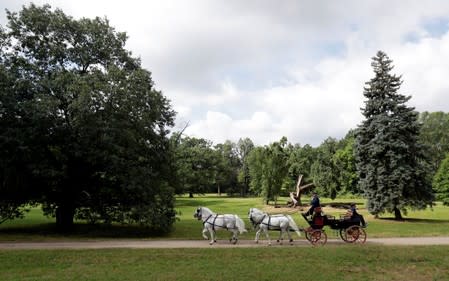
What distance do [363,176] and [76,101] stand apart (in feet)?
76.2

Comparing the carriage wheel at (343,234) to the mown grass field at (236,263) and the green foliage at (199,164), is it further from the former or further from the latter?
the green foliage at (199,164)

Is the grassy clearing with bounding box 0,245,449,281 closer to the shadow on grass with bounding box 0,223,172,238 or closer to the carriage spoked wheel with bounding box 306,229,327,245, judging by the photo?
the carriage spoked wheel with bounding box 306,229,327,245

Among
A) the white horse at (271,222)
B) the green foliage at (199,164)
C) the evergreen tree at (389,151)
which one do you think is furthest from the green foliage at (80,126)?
the green foliage at (199,164)

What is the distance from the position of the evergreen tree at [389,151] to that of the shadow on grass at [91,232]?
684 inches

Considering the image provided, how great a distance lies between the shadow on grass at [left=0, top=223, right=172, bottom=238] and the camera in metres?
22.0

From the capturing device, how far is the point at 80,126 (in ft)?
69.9

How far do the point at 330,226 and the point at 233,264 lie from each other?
5463mm

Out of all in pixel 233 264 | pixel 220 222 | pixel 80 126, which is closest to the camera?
pixel 233 264

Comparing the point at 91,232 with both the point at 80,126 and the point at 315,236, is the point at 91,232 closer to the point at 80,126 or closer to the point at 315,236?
the point at 80,126

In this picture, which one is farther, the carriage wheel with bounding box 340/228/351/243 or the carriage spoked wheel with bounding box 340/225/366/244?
the carriage wheel with bounding box 340/228/351/243

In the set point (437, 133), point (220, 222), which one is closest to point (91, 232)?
point (220, 222)

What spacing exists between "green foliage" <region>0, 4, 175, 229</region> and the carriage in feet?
27.5

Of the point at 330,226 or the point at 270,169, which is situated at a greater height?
the point at 270,169

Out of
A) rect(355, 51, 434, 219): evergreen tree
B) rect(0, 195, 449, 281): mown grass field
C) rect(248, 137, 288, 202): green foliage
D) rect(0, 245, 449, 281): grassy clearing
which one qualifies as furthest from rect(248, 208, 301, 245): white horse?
rect(248, 137, 288, 202): green foliage
